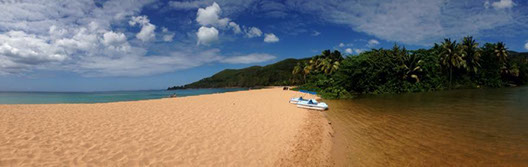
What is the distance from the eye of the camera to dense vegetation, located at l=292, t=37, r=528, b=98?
34594 millimetres

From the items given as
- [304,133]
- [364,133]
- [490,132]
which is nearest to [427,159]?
[364,133]

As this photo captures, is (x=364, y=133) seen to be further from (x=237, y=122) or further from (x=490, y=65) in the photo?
(x=490, y=65)

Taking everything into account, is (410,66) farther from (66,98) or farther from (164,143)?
(66,98)

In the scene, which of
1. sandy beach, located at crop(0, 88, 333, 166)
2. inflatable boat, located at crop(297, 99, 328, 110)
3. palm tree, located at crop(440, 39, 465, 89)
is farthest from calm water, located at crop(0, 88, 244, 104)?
palm tree, located at crop(440, 39, 465, 89)

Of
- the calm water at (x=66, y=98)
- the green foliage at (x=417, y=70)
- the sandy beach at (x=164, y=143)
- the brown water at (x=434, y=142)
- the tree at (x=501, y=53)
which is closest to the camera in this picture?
the sandy beach at (x=164, y=143)

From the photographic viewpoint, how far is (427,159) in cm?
624

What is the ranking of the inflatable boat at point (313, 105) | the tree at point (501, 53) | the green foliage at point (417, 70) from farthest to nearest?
the tree at point (501, 53) < the green foliage at point (417, 70) < the inflatable boat at point (313, 105)

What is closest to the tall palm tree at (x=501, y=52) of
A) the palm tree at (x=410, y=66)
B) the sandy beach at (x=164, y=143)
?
the palm tree at (x=410, y=66)

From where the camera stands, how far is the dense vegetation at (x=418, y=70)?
113ft

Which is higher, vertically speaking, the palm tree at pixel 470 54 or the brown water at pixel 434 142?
the palm tree at pixel 470 54

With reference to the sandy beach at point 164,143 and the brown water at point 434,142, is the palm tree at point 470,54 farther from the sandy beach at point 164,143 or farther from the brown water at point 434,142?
the sandy beach at point 164,143

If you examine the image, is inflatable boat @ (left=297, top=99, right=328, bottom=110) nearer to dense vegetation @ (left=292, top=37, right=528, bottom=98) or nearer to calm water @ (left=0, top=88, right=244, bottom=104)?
dense vegetation @ (left=292, top=37, right=528, bottom=98)

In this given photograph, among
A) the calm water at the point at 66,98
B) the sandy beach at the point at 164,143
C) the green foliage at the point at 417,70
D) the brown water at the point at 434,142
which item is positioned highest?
the green foliage at the point at 417,70

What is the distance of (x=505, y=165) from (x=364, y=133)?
4.18 m
